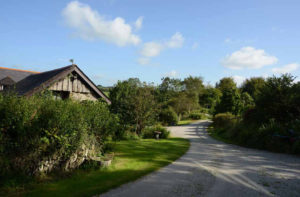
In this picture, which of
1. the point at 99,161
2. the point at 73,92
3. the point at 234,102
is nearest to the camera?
the point at 99,161

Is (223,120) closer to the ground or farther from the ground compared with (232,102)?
closer to the ground

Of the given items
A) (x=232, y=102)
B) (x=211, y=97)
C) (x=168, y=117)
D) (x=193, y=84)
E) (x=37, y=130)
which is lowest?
(x=168, y=117)

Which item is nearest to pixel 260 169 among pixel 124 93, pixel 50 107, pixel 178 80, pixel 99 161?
pixel 99 161

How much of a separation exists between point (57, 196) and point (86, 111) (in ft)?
10.7

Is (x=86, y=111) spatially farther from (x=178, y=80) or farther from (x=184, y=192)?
(x=178, y=80)

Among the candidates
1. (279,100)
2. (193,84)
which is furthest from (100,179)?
(193,84)

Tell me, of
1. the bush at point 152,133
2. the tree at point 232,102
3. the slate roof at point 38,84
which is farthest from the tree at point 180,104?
the slate roof at point 38,84

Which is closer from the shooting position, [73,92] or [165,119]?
[73,92]

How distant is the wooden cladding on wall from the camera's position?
39.0 ft

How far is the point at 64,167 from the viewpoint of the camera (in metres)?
6.53

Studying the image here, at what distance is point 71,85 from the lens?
1241 cm

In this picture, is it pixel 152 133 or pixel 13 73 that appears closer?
pixel 152 133

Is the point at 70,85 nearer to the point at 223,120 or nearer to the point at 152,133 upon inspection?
the point at 152,133

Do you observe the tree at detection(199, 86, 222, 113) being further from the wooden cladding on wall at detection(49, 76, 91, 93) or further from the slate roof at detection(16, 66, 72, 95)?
the slate roof at detection(16, 66, 72, 95)
